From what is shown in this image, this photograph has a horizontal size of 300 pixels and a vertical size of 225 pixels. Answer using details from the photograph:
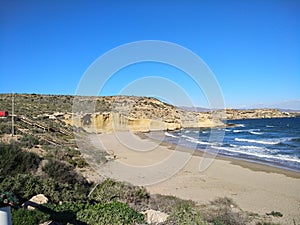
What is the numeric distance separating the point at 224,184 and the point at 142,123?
35.0m

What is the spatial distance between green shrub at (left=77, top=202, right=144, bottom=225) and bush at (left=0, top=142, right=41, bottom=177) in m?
3.09

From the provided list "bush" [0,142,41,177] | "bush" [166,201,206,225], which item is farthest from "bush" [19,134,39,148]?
"bush" [166,201,206,225]

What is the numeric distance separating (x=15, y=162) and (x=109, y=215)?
13.5ft

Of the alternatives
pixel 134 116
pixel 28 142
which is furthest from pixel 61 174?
pixel 134 116

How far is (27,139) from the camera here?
14289 millimetres

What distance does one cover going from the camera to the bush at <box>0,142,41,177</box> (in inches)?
315

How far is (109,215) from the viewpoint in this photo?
19.1ft

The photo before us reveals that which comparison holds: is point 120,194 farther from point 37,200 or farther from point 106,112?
point 106,112

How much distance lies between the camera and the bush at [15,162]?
8.01 metres

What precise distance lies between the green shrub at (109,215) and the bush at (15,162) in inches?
122

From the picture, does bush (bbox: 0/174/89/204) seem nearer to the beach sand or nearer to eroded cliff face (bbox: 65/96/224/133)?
the beach sand

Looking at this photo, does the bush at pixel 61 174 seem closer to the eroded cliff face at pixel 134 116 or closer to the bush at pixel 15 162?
the bush at pixel 15 162

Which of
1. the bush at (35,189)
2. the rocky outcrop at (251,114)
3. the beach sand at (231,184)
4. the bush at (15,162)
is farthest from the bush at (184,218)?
the rocky outcrop at (251,114)

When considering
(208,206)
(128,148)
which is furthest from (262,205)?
(128,148)
